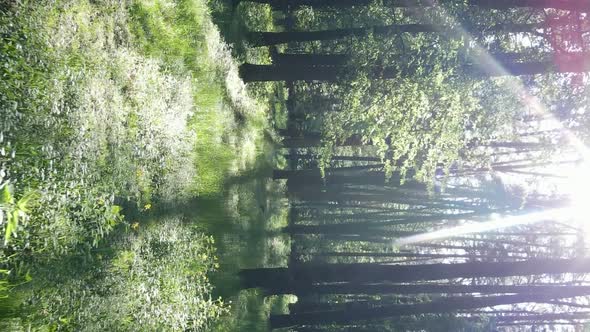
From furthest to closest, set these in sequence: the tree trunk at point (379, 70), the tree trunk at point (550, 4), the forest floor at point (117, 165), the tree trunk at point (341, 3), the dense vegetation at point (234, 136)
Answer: the tree trunk at point (341, 3) → the tree trunk at point (379, 70) → the tree trunk at point (550, 4) → the dense vegetation at point (234, 136) → the forest floor at point (117, 165)

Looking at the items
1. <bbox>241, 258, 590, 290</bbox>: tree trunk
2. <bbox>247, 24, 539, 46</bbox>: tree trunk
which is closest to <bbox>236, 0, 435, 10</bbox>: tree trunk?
<bbox>247, 24, 539, 46</bbox>: tree trunk

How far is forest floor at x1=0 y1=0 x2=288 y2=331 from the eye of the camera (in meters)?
5.23

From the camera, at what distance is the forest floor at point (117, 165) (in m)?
5.23

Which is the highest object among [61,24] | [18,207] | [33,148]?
[61,24]

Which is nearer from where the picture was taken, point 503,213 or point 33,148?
point 33,148

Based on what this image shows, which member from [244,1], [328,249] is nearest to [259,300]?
[244,1]

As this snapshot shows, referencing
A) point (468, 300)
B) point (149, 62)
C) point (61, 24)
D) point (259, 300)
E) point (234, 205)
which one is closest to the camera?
point (61, 24)

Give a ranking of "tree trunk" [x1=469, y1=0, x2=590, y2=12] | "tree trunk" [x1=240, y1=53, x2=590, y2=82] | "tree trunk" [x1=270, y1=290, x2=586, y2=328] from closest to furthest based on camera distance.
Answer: "tree trunk" [x1=469, y1=0, x2=590, y2=12]
"tree trunk" [x1=240, y1=53, x2=590, y2=82]
"tree trunk" [x1=270, y1=290, x2=586, y2=328]

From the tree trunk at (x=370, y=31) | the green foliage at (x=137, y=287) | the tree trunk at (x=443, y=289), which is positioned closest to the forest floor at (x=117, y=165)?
the green foliage at (x=137, y=287)

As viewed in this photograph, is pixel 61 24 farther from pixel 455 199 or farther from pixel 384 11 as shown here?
pixel 455 199

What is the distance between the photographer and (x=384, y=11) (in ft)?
40.3

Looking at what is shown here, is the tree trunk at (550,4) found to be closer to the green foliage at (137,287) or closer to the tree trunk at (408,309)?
the tree trunk at (408,309)

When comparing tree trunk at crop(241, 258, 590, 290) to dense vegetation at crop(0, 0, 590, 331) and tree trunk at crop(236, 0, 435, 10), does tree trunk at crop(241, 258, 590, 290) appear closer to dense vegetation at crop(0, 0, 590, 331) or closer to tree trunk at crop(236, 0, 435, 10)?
dense vegetation at crop(0, 0, 590, 331)

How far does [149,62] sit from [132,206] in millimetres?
2485
